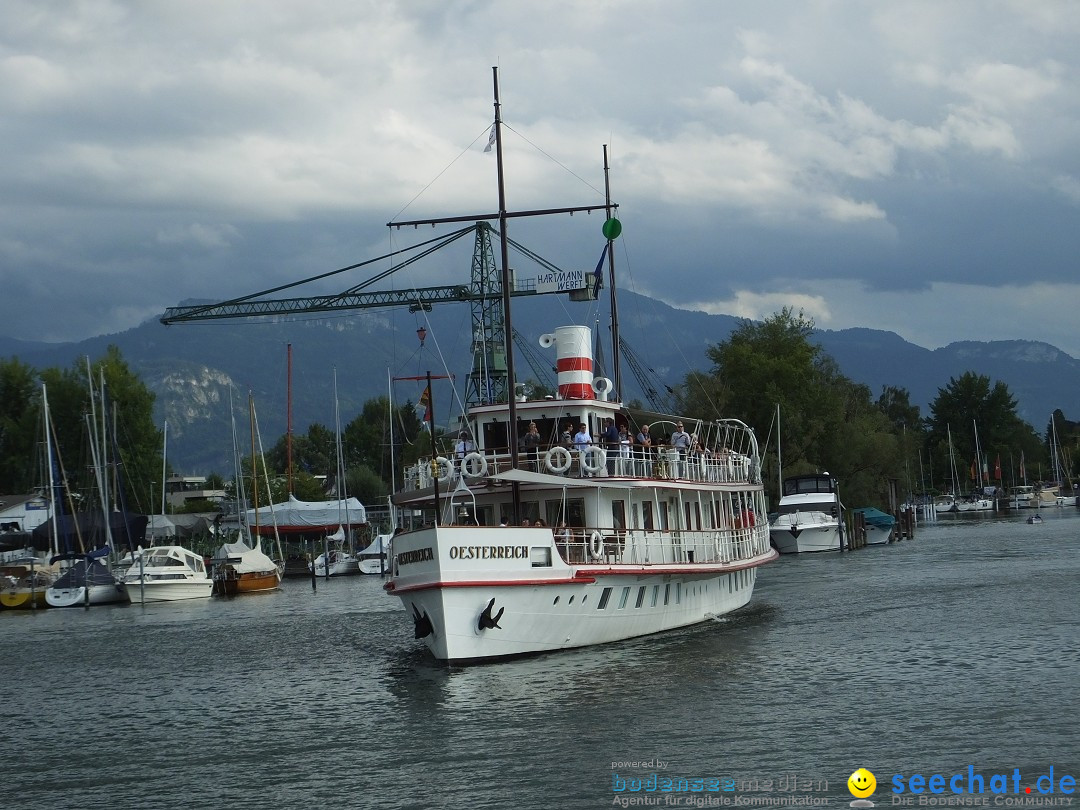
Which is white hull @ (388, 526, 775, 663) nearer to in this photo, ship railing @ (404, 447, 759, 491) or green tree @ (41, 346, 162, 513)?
ship railing @ (404, 447, 759, 491)

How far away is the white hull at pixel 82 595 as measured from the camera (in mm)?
66938

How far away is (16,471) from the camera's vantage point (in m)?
111

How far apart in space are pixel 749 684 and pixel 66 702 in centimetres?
1670

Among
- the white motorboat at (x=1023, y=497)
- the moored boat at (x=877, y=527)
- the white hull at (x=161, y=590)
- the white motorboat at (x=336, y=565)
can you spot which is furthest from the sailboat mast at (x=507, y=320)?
the white motorboat at (x=1023, y=497)

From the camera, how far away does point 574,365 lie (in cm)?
3591

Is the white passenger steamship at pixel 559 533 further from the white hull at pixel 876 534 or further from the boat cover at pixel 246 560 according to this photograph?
the white hull at pixel 876 534

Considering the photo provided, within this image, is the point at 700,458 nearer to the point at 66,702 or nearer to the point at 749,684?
the point at 749,684

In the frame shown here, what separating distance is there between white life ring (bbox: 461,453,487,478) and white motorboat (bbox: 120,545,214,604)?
37.3m

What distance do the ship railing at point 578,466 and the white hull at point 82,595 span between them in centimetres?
3735

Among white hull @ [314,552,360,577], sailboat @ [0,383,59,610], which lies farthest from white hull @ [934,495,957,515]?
sailboat @ [0,383,59,610]

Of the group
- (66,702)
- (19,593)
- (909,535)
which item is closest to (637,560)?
(66,702)

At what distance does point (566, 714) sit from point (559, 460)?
8386mm

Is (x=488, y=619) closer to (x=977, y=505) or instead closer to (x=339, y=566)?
(x=339, y=566)

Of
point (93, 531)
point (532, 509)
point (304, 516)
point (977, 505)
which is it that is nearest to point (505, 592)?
point (532, 509)
